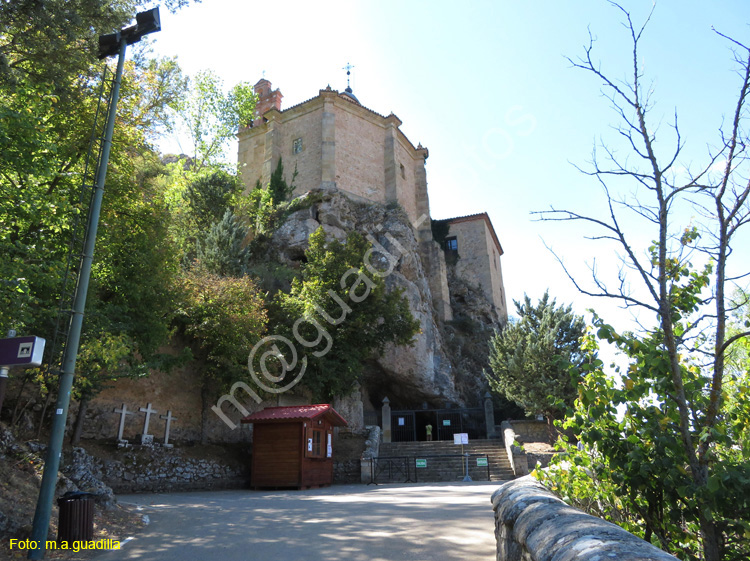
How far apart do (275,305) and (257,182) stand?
15.7 m

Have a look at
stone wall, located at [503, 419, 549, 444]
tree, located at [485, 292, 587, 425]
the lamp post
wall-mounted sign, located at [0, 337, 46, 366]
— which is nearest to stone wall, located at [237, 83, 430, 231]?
tree, located at [485, 292, 587, 425]

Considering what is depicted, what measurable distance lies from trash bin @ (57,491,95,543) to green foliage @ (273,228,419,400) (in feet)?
49.0

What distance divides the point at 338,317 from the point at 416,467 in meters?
7.16

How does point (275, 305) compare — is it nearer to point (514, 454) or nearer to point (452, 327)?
point (514, 454)

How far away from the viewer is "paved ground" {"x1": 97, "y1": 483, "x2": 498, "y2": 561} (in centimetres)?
552

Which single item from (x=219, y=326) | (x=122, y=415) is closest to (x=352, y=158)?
(x=219, y=326)

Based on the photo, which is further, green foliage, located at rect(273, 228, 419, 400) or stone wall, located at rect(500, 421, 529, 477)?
green foliage, located at rect(273, 228, 419, 400)

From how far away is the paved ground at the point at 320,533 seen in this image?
5.52 meters

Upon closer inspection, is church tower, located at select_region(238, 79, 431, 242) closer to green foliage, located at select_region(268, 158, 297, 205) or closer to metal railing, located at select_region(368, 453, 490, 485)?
green foliage, located at select_region(268, 158, 297, 205)

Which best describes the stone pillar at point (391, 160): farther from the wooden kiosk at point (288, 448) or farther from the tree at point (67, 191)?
the wooden kiosk at point (288, 448)

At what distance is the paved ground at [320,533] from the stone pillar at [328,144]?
25.3 metres

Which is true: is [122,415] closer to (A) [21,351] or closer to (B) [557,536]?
(A) [21,351]

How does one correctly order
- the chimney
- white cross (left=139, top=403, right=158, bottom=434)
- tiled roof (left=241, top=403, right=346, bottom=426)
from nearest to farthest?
tiled roof (left=241, top=403, right=346, bottom=426)
white cross (left=139, top=403, right=158, bottom=434)
the chimney

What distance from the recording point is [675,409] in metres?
3.93
